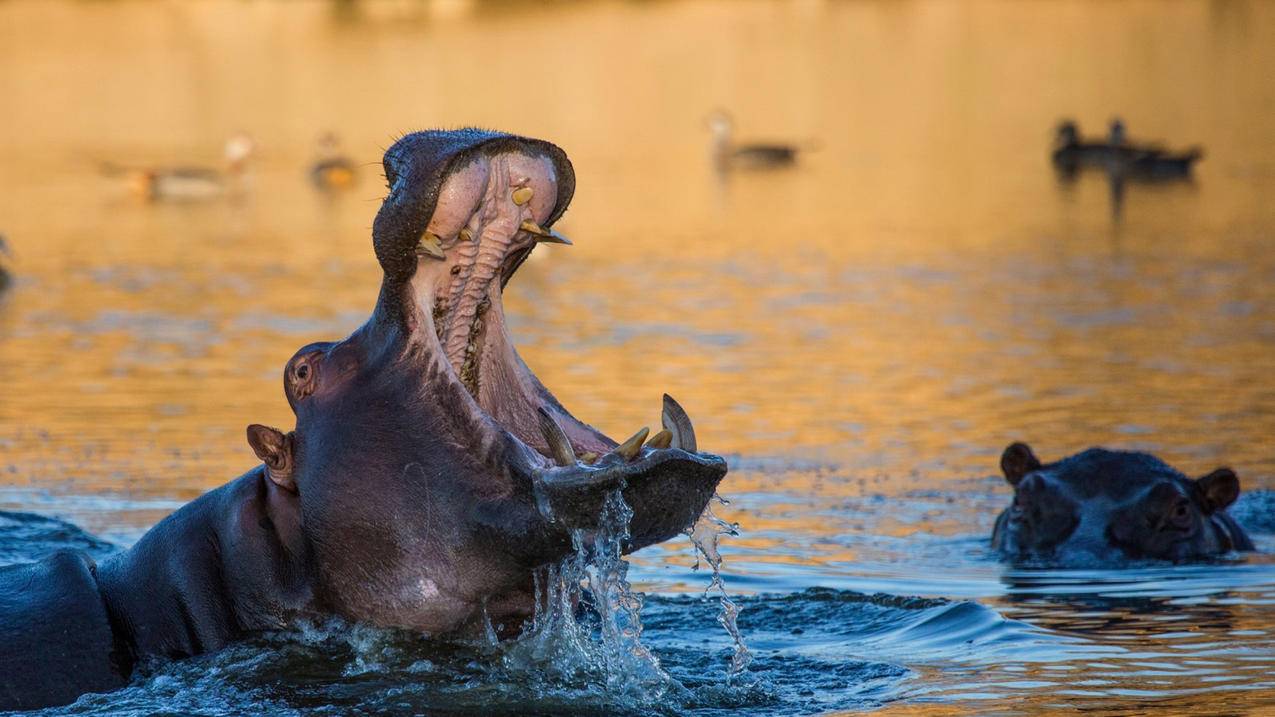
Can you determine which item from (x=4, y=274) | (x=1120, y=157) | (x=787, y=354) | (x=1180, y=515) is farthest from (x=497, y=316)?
(x=1120, y=157)

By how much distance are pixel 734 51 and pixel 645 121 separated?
58.0 feet

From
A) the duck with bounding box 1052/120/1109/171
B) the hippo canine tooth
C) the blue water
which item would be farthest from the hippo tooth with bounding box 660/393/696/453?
the duck with bounding box 1052/120/1109/171

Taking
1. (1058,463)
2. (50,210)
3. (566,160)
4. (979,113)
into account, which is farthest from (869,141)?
(566,160)

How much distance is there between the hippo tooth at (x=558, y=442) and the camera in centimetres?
444

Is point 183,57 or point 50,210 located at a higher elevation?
point 183,57

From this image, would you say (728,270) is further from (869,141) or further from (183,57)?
(183,57)

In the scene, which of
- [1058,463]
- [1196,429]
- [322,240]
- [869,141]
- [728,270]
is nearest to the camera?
[1058,463]

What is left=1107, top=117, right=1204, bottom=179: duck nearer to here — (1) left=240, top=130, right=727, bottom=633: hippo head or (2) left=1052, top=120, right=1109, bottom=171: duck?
(2) left=1052, top=120, right=1109, bottom=171: duck

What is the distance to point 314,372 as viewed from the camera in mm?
4766

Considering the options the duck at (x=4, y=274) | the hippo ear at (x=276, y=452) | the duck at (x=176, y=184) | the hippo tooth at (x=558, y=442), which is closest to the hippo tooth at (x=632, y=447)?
the hippo tooth at (x=558, y=442)

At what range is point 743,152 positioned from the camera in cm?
2788

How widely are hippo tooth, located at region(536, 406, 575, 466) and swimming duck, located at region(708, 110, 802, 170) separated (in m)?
23.4

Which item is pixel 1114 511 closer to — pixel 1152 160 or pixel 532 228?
pixel 532 228

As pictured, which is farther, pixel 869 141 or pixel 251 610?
pixel 869 141
